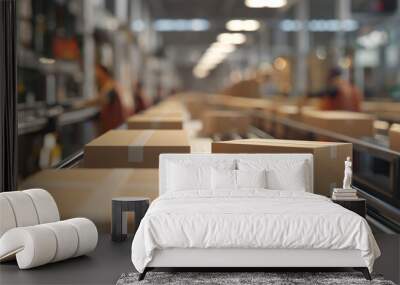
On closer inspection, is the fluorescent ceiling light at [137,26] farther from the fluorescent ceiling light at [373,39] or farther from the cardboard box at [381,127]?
the cardboard box at [381,127]

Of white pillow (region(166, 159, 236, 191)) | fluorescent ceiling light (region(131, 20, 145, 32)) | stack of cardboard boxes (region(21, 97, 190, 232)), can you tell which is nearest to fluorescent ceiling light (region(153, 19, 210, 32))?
fluorescent ceiling light (region(131, 20, 145, 32))

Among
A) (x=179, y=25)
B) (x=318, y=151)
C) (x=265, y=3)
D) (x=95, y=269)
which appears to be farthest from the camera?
(x=179, y=25)

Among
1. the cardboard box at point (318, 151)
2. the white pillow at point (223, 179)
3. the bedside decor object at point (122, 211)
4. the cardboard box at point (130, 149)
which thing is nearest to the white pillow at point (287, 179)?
the white pillow at point (223, 179)

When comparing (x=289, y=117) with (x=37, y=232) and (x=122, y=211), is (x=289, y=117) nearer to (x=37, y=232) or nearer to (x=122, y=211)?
(x=122, y=211)

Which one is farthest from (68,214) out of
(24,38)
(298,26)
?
(298,26)

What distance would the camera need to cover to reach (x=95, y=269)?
517 cm

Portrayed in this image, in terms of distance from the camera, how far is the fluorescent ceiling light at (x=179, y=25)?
6.85m

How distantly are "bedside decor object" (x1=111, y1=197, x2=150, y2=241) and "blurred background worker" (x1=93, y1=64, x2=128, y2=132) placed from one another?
76 cm

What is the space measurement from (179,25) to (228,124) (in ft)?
3.38

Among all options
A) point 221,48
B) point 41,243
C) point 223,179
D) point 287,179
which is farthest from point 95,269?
point 221,48

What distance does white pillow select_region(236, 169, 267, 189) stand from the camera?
19.0ft

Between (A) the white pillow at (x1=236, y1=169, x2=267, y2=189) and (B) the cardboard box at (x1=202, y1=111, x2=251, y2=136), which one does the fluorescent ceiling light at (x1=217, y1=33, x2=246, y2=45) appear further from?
(A) the white pillow at (x1=236, y1=169, x2=267, y2=189)

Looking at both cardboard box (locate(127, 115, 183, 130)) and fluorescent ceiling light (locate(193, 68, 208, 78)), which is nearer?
fluorescent ceiling light (locate(193, 68, 208, 78))

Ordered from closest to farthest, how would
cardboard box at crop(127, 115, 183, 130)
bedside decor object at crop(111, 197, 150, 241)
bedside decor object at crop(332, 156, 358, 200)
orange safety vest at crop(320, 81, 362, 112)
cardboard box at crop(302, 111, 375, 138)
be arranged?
1. bedside decor object at crop(332, 156, 358, 200)
2. bedside decor object at crop(111, 197, 150, 241)
3. cardboard box at crop(302, 111, 375, 138)
4. orange safety vest at crop(320, 81, 362, 112)
5. cardboard box at crop(127, 115, 183, 130)
